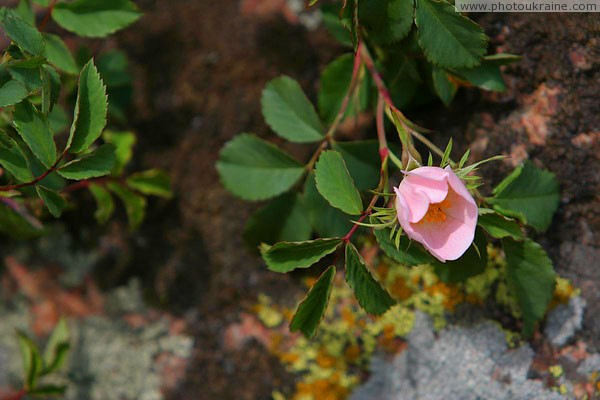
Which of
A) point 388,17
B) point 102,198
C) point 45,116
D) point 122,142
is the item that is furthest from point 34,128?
point 388,17

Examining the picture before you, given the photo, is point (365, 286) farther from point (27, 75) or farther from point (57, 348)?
point (57, 348)

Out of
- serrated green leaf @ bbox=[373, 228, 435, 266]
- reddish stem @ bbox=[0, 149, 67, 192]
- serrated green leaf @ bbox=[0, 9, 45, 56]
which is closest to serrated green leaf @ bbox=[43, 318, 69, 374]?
reddish stem @ bbox=[0, 149, 67, 192]

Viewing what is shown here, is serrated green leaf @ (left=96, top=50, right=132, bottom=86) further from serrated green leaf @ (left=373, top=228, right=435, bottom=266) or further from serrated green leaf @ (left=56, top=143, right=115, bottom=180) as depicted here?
serrated green leaf @ (left=373, top=228, right=435, bottom=266)

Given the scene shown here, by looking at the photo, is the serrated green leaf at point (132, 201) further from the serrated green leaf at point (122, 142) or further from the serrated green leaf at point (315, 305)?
the serrated green leaf at point (315, 305)

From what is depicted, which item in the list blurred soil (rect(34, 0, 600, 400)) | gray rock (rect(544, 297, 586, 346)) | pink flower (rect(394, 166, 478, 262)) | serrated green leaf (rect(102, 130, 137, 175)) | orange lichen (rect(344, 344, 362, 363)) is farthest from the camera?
serrated green leaf (rect(102, 130, 137, 175))

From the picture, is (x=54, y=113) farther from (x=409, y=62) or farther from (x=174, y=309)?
(x=409, y=62)
